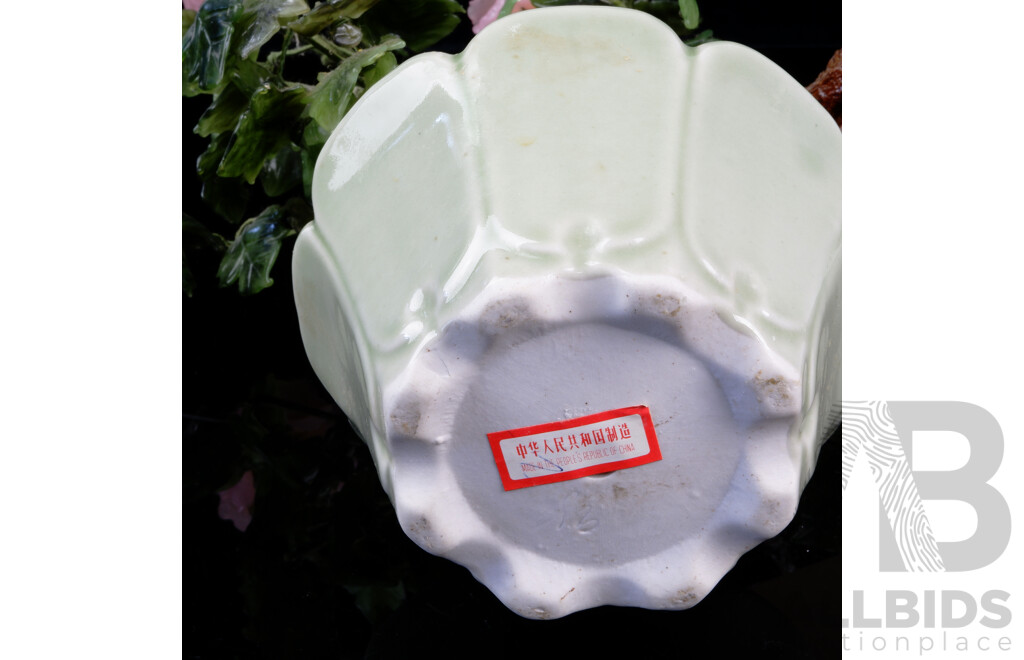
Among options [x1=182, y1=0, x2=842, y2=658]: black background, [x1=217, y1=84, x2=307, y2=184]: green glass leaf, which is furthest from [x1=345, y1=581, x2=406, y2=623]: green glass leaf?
[x1=217, y1=84, x2=307, y2=184]: green glass leaf

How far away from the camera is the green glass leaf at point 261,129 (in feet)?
3.68

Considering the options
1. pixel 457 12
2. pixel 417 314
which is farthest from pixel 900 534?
pixel 457 12

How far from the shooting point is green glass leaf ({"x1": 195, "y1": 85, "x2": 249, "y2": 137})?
3.82 ft

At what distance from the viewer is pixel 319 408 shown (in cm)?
139

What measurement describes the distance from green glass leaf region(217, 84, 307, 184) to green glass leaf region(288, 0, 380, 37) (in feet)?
0.20

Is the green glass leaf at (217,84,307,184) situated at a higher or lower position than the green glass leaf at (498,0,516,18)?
lower

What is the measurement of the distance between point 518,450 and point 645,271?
19cm

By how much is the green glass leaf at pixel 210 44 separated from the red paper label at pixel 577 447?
494 mm

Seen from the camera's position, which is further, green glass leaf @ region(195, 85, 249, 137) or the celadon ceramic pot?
green glass leaf @ region(195, 85, 249, 137)

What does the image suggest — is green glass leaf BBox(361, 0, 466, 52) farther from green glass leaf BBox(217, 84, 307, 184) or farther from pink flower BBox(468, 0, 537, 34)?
green glass leaf BBox(217, 84, 307, 184)

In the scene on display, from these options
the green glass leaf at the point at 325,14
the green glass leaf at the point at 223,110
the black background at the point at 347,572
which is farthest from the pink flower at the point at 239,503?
the green glass leaf at the point at 325,14

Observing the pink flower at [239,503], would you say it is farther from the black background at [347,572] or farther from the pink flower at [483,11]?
the pink flower at [483,11]

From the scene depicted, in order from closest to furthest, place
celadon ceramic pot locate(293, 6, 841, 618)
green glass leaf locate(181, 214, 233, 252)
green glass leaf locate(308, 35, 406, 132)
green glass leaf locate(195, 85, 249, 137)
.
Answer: celadon ceramic pot locate(293, 6, 841, 618), green glass leaf locate(308, 35, 406, 132), green glass leaf locate(195, 85, 249, 137), green glass leaf locate(181, 214, 233, 252)

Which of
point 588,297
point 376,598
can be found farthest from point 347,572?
point 588,297
